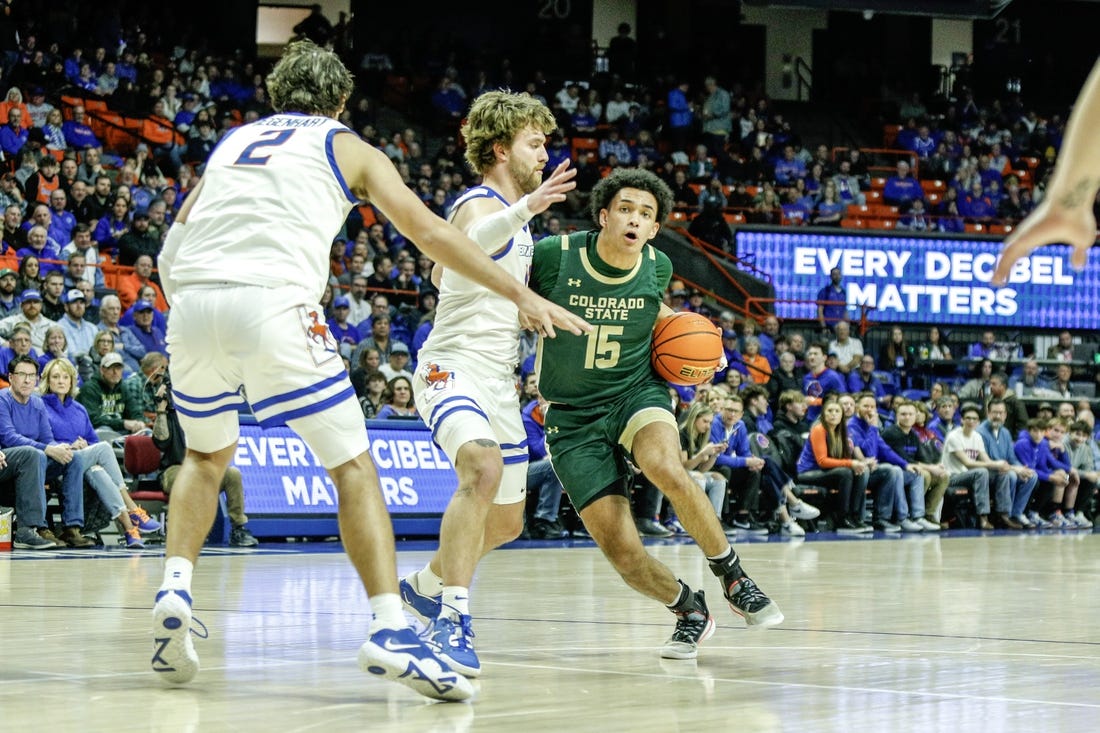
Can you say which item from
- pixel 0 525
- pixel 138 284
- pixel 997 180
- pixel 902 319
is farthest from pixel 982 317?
pixel 0 525

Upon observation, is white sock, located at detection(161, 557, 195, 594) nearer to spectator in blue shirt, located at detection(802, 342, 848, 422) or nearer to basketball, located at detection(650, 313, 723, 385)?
basketball, located at detection(650, 313, 723, 385)

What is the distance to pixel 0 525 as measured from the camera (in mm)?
10984

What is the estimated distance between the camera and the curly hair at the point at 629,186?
19.0 ft

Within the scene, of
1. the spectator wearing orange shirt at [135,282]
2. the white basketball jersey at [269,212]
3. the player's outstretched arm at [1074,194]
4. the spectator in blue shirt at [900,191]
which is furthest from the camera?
the spectator in blue shirt at [900,191]

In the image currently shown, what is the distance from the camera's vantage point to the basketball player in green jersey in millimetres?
5547

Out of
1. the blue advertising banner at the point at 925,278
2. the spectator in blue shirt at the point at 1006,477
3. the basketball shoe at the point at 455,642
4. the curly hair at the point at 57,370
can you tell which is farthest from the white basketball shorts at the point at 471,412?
the blue advertising banner at the point at 925,278

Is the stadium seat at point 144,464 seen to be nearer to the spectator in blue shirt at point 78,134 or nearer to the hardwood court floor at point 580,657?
the hardwood court floor at point 580,657

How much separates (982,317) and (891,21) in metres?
10.3

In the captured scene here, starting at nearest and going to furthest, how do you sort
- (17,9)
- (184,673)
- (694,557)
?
1. (184,673)
2. (694,557)
3. (17,9)

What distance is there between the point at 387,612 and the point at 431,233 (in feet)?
3.56

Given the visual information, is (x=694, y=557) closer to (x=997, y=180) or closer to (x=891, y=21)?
(x=997, y=180)

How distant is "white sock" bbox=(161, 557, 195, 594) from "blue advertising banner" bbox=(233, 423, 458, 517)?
294 inches

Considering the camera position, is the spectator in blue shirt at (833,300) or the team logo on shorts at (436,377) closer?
the team logo on shorts at (436,377)

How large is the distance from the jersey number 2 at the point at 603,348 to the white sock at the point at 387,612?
5.82ft
